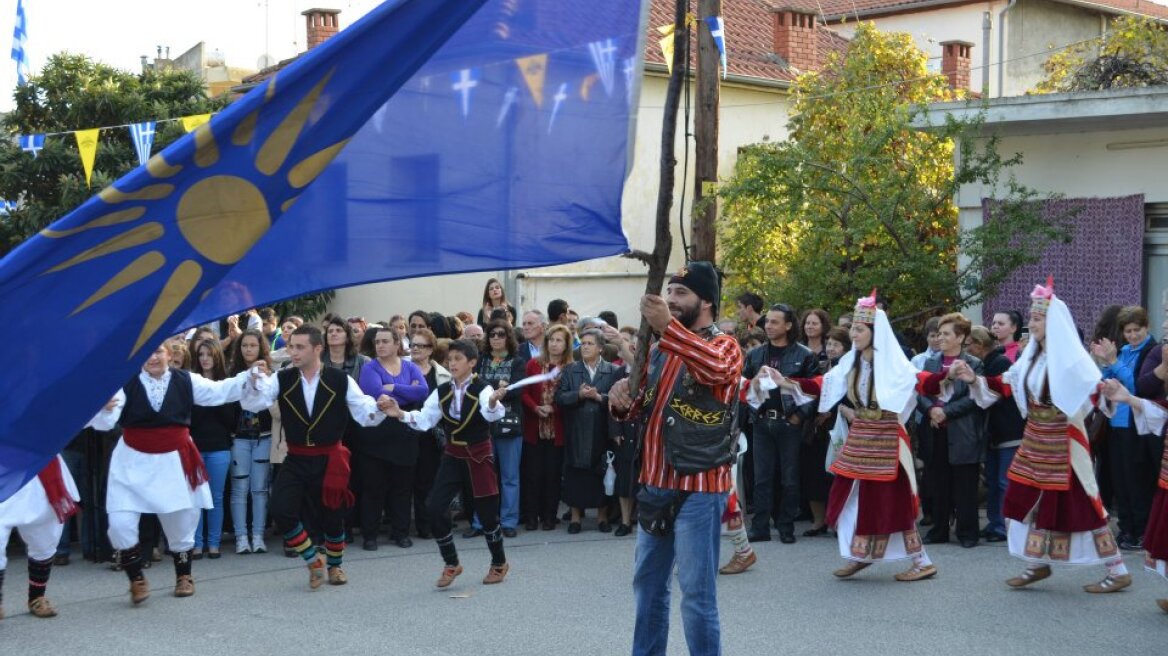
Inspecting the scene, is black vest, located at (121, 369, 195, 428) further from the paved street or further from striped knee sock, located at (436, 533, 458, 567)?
striped knee sock, located at (436, 533, 458, 567)

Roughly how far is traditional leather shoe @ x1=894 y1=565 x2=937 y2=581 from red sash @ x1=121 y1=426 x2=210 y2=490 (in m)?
4.53

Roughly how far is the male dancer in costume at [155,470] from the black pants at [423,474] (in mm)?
2488

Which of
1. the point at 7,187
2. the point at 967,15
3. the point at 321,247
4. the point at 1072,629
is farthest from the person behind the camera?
the point at 967,15

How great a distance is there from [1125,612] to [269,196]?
590cm

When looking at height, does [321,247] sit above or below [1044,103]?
below

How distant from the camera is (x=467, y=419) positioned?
8961mm

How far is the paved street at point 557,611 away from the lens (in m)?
7.32

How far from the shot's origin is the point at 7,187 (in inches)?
832

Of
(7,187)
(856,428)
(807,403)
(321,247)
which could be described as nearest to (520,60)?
(321,247)

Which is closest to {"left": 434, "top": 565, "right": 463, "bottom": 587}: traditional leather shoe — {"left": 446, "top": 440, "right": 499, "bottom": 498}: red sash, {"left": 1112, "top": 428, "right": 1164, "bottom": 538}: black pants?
{"left": 446, "top": 440, "right": 499, "bottom": 498}: red sash

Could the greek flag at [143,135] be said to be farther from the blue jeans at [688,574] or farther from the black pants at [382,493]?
Result: the blue jeans at [688,574]

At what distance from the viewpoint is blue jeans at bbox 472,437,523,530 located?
10.9m

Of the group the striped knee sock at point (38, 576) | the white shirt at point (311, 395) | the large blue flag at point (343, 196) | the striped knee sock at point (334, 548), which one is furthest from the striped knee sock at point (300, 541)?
the large blue flag at point (343, 196)

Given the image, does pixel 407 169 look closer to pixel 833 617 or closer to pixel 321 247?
pixel 321 247
